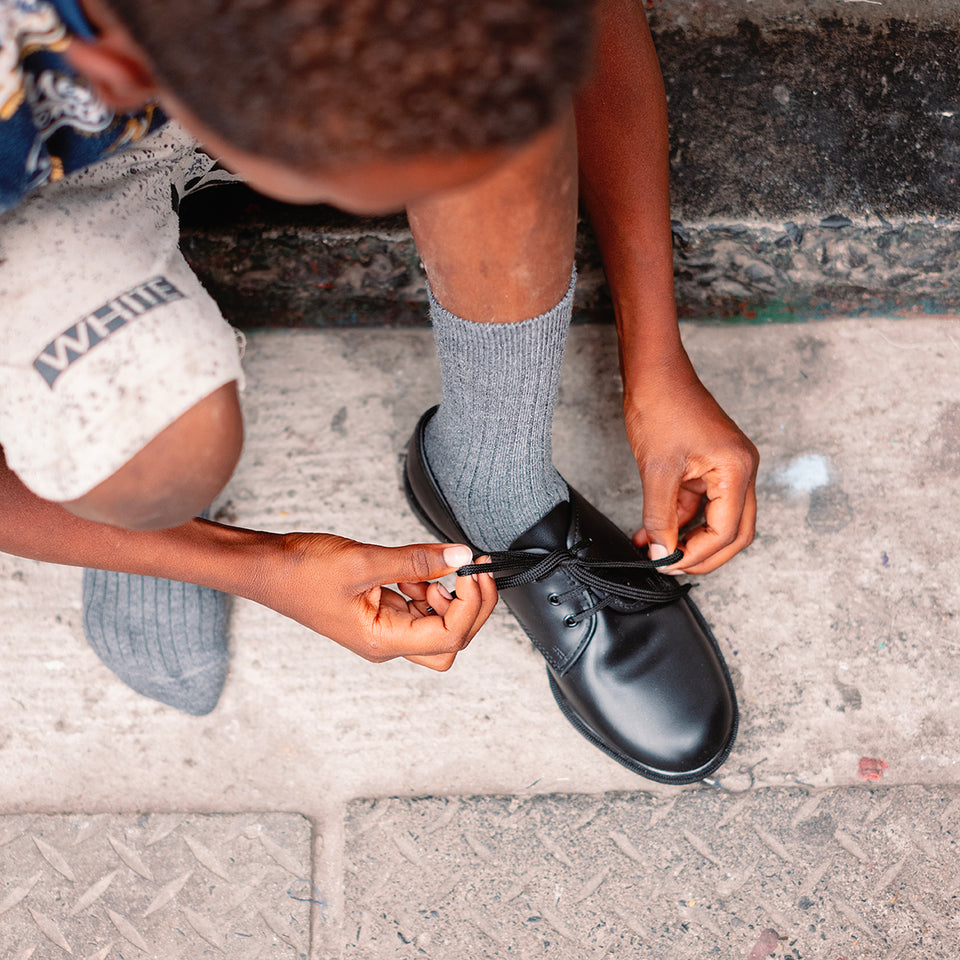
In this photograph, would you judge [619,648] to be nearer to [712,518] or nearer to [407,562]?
[712,518]

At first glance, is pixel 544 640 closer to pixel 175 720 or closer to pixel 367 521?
pixel 367 521

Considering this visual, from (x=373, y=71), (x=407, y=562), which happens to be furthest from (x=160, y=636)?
(x=373, y=71)

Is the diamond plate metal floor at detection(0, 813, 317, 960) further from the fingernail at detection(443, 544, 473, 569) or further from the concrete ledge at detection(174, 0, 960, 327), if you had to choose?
the concrete ledge at detection(174, 0, 960, 327)

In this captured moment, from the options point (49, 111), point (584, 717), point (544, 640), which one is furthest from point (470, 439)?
point (49, 111)

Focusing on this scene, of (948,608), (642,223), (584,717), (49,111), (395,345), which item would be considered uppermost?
(49,111)

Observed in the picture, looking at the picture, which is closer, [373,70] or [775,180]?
[373,70]

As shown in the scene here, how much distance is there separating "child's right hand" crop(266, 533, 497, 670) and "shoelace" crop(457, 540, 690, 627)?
0.25ft

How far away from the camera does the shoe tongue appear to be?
100cm

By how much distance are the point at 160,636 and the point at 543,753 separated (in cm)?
57

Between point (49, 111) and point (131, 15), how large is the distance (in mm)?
255

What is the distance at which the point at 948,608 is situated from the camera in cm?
114

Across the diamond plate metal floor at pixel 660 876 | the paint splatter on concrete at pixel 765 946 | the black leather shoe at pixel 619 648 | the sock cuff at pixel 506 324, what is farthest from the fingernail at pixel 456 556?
the paint splatter on concrete at pixel 765 946

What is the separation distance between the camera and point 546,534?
999 millimetres

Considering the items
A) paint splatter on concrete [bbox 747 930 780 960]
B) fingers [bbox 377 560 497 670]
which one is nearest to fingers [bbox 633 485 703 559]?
fingers [bbox 377 560 497 670]
